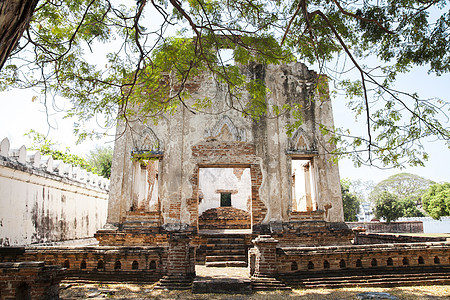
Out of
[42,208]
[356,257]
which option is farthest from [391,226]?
[42,208]

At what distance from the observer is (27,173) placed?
8977 millimetres

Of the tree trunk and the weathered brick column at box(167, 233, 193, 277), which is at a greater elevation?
the tree trunk

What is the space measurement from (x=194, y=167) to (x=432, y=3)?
6.73 m

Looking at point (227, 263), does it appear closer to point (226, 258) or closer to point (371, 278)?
point (226, 258)

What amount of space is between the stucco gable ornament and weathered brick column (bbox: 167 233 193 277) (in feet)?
13.5

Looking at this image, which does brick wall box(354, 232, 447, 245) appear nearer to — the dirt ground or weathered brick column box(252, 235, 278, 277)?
the dirt ground

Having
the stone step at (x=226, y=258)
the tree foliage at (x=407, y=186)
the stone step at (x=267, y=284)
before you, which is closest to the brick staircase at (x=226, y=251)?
the stone step at (x=226, y=258)

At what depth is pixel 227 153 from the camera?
9.64 meters

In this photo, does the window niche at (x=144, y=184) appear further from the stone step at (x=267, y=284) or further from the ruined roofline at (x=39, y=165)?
the stone step at (x=267, y=284)

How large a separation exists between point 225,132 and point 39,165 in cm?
547

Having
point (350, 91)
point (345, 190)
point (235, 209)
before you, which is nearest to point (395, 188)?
point (345, 190)

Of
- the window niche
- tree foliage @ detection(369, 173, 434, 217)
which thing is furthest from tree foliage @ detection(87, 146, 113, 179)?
tree foliage @ detection(369, 173, 434, 217)

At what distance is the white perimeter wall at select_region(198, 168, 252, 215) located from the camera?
18484mm

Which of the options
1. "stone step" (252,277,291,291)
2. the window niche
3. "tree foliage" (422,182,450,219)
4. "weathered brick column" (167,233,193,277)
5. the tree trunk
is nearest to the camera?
the tree trunk
